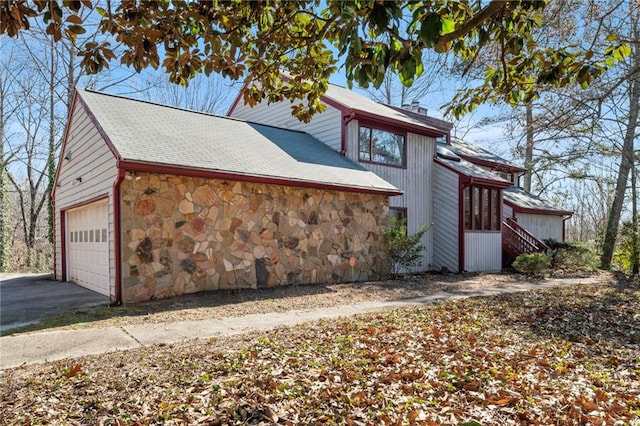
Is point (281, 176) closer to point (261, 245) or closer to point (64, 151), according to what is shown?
point (261, 245)

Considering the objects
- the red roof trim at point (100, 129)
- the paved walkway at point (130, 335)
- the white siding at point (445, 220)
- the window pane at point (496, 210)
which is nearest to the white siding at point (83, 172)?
the red roof trim at point (100, 129)

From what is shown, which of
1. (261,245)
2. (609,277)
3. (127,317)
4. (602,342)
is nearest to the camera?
(602,342)

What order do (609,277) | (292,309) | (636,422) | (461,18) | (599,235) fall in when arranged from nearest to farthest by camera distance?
(636,422)
(461,18)
(292,309)
(609,277)
(599,235)

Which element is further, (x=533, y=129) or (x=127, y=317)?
(x=533, y=129)

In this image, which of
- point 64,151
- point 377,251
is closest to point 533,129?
point 377,251

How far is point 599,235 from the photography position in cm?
1599

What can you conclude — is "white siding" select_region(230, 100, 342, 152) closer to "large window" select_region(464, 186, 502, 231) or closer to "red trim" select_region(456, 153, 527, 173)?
"large window" select_region(464, 186, 502, 231)

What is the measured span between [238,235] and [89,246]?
3.91 metres

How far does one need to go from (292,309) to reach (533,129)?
6783 millimetres

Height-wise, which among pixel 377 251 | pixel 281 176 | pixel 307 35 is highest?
pixel 307 35

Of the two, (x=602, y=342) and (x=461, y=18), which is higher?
(x=461, y=18)

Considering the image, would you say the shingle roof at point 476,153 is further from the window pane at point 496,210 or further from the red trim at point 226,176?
the red trim at point 226,176

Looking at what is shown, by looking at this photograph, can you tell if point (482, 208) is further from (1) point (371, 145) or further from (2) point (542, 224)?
(2) point (542, 224)

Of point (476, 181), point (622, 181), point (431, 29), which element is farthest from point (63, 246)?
point (622, 181)
